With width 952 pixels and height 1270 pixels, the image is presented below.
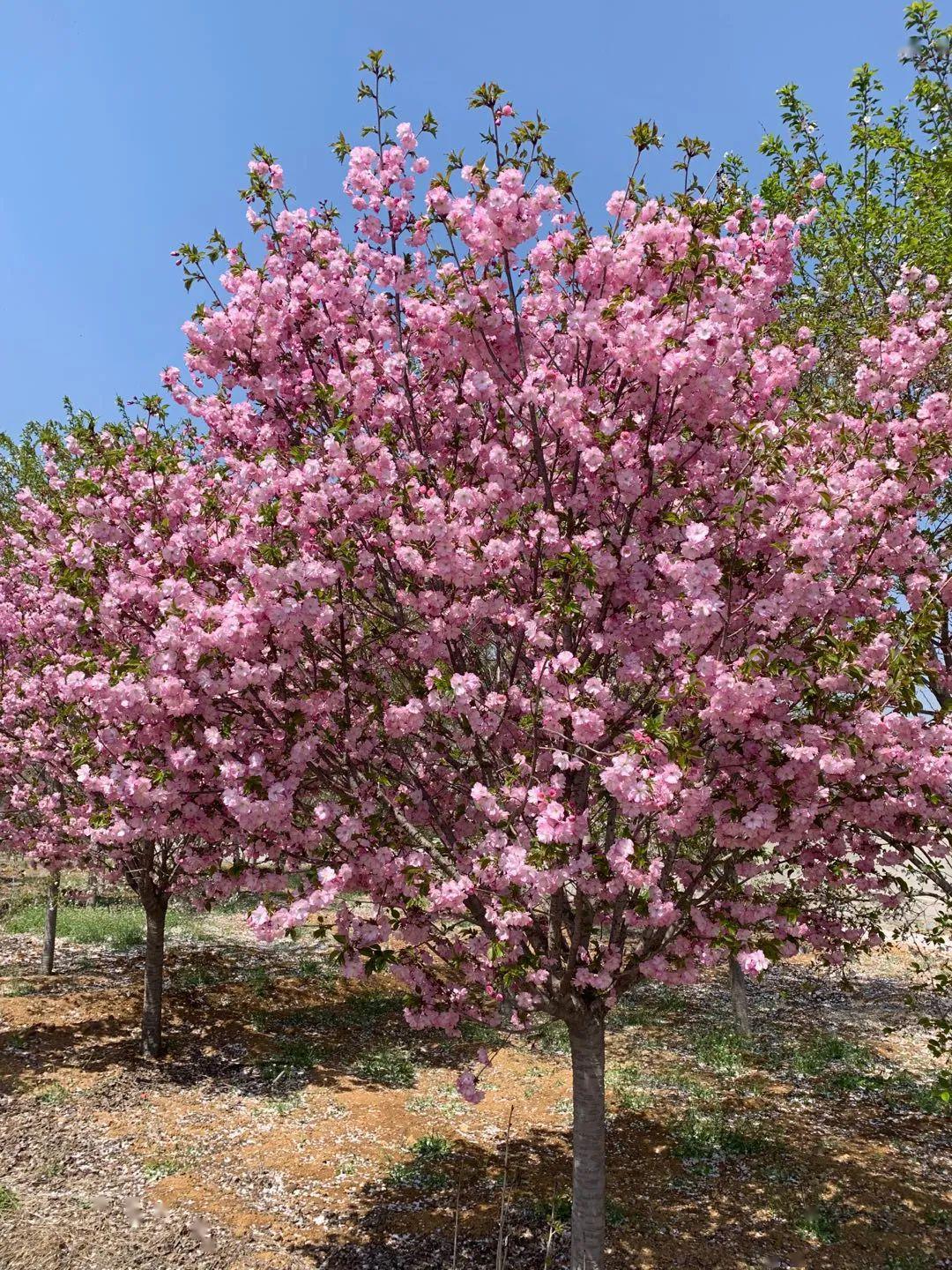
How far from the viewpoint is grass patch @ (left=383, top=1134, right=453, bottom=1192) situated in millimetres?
9477

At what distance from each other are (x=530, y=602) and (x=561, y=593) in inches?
16.0

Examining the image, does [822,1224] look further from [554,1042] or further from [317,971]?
[317,971]

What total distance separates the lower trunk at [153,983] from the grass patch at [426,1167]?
4.94m

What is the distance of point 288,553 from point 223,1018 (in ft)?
39.5

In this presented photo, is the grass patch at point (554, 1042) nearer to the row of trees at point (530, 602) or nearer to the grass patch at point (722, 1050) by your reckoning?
the grass patch at point (722, 1050)

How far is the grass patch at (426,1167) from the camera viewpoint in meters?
9.48

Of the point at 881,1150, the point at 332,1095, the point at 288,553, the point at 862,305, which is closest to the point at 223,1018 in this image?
the point at 332,1095

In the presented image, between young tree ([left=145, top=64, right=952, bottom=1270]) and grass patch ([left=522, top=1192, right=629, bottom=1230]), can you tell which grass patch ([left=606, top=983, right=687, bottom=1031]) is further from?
young tree ([left=145, top=64, right=952, bottom=1270])

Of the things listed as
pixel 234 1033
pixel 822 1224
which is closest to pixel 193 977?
pixel 234 1033

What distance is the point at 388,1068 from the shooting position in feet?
43.3

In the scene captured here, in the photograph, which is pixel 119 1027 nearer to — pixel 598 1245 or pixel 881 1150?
pixel 598 1245

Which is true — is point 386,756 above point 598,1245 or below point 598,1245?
above

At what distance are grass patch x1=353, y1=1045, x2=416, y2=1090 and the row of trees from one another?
20.5 feet

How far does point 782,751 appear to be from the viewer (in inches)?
228
